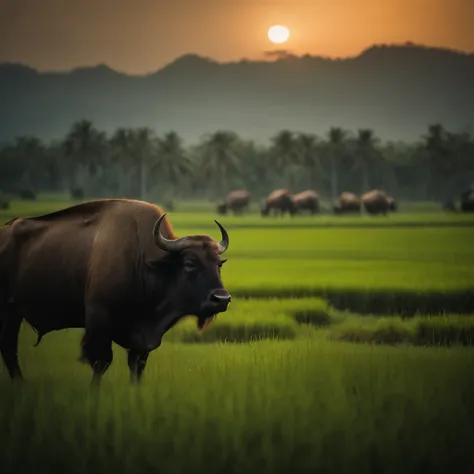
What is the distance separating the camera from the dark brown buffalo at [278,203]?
88.6ft

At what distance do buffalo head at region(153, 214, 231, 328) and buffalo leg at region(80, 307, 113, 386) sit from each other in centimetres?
34

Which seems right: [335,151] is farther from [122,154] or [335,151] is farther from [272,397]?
[272,397]

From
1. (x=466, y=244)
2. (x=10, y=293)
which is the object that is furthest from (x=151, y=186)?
(x=10, y=293)

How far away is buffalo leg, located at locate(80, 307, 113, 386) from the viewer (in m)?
3.59

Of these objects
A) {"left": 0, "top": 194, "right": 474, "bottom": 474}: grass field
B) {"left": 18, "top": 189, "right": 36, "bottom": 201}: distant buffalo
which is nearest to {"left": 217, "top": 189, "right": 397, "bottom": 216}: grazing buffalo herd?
{"left": 18, "top": 189, "right": 36, "bottom": 201}: distant buffalo

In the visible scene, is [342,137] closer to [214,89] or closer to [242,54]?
[214,89]

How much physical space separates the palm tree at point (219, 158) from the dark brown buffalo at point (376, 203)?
192 inches

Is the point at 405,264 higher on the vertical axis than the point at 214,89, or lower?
lower

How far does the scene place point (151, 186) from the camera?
22375mm

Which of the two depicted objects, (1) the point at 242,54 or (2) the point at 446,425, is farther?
(1) the point at 242,54

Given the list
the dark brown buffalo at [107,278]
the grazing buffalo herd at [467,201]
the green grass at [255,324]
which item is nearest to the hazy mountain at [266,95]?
the grazing buffalo herd at [467,201]

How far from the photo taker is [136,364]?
12.4 feet

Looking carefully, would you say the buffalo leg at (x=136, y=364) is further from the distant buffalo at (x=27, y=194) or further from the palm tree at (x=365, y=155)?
the palm tree at (x=365, y=155)

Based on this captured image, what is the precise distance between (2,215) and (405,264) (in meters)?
4.65
